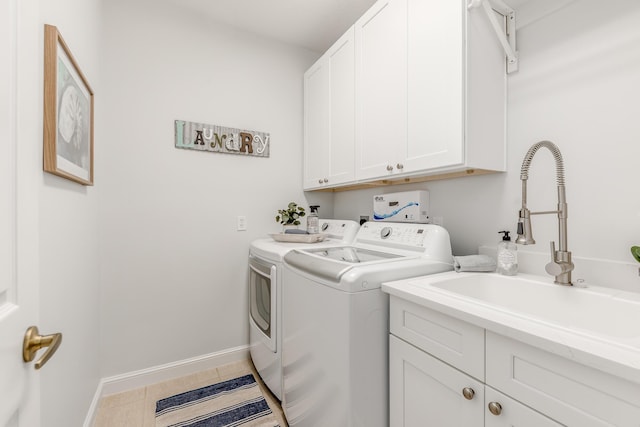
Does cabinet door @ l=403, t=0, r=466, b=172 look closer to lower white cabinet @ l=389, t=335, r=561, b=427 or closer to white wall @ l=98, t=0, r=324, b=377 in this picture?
lower white cabinet @ l=389, t=335, r=561, b=427

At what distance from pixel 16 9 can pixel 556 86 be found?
1773 mm

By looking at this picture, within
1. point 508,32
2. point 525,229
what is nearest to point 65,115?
point 525,229

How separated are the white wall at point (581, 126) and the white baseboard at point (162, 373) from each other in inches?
78.0

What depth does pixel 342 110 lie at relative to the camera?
204cm

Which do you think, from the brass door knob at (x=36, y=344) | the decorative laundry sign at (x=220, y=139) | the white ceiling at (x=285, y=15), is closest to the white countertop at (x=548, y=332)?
the brass door knob at (x=36, y=344)

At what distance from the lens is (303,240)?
2.05m

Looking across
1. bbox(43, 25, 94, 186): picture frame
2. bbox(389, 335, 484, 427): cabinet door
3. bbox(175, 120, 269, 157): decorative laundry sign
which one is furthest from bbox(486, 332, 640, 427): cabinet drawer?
bbox(175, 120, 269, 157): decorative laundry sign

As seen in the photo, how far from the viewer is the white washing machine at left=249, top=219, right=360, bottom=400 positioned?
1.69 metres

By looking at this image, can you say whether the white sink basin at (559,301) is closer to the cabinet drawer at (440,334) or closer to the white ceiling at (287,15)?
the cabinet drawer at (440,334)

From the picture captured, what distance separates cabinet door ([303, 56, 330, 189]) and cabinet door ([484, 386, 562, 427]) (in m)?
1.70

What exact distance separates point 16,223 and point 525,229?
152cm

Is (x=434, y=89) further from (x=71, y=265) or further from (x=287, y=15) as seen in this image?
(x=71, y=265)

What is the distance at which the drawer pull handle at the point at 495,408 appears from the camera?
79cm

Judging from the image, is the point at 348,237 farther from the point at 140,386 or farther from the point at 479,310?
the point at 140,386
